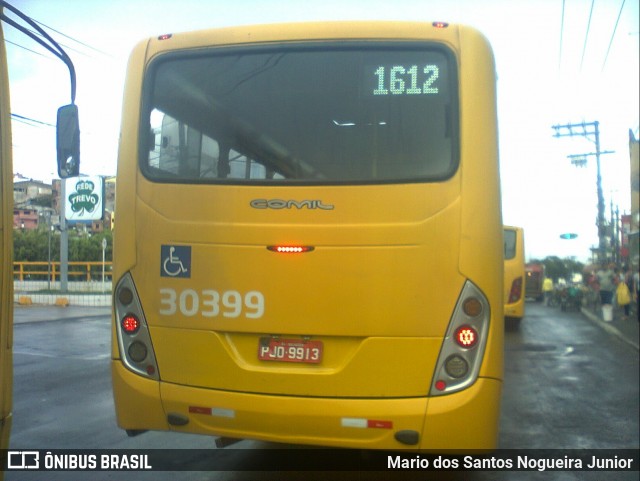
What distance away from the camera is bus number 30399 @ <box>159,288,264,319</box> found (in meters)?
4.47

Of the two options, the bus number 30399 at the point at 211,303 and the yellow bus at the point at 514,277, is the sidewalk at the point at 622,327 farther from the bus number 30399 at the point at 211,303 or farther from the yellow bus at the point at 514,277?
the bus number 30399 at the point at 211,303

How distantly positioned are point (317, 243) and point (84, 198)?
23.2m

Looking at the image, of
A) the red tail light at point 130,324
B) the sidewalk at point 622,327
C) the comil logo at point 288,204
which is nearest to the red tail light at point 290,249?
the comil logo at point 288,204

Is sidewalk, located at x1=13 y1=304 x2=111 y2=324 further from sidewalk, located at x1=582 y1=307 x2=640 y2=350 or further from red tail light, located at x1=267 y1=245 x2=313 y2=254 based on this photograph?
red tail light, located at x1=267 y1=245 x2=313 y2=254

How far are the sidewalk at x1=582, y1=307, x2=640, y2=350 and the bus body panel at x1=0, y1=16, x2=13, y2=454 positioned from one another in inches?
540

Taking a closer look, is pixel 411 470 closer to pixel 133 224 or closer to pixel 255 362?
pixel 255 362

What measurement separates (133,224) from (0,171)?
42.0 inches

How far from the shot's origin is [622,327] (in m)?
19.8

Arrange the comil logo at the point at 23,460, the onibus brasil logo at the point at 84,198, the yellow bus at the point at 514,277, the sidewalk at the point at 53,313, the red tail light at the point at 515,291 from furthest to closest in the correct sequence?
the onibus brasil logo at the point at 84,198 → the sidewalk at the point at 53,313 → the red tail light at the point at 515,291 → the yellow bus at the point at 514,277 → the comil logo at the point at 23,460

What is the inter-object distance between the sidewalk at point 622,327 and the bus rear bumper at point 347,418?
39.2 ft

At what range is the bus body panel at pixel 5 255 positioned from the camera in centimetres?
374

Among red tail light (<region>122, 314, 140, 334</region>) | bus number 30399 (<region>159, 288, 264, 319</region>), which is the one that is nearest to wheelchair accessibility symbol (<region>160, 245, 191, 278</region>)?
bus number 30399 (<region>159, 288, 264, 319</region>)

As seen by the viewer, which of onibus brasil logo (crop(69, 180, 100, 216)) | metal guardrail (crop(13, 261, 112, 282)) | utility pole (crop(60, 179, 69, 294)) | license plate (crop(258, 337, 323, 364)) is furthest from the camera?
metal guardrail (crop(13, 261, 112, 282))

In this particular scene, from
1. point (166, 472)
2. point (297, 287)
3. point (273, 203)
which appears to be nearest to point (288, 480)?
point (166, 472)
